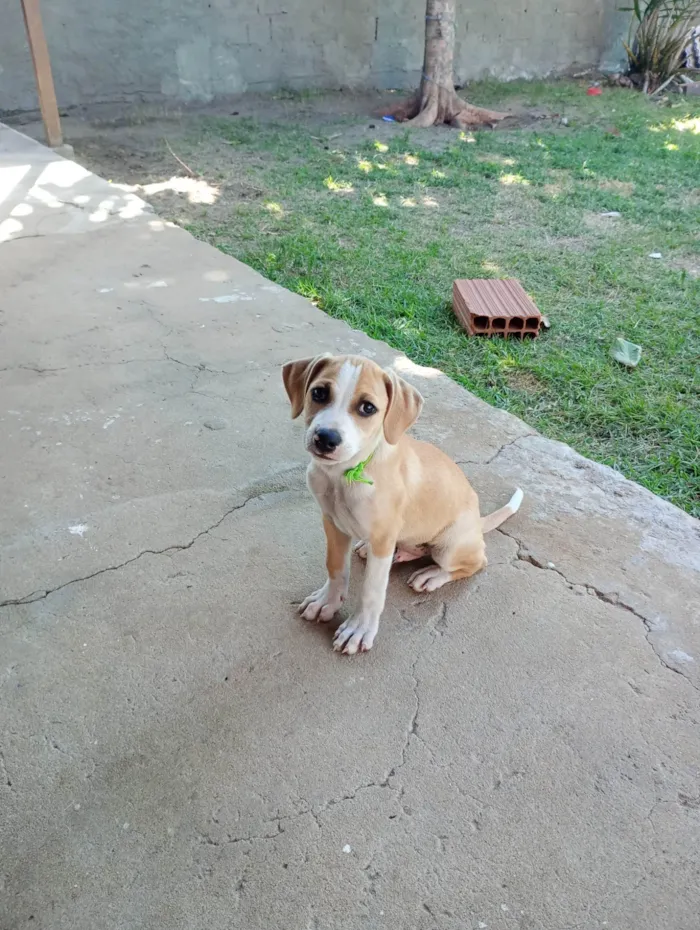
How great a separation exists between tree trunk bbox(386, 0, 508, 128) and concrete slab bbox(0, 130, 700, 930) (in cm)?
848

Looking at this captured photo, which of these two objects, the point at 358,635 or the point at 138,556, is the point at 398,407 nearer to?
the point at 358,635

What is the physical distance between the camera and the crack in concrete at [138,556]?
2707mm

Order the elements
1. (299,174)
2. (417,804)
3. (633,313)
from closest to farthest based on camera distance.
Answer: (417,804) → (633,313) → (299,174)

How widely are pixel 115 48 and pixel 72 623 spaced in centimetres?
1062

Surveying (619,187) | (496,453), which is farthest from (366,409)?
(619,187)

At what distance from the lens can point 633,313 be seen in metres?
5.50

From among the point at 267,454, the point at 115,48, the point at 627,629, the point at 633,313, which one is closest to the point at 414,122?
the point at 115,48

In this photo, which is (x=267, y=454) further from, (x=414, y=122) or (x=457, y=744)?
(x=414, y=122)

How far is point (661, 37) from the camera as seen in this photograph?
13.1 m

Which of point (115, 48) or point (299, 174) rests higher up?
point (115, 48)

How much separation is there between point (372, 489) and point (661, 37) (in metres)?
14.3

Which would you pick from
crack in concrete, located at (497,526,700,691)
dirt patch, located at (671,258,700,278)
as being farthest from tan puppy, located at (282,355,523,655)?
dirt patch, located at (671,258,700,278)

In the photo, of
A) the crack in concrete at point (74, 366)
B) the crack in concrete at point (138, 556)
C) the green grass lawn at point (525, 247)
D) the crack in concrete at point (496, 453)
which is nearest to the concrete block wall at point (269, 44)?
the green grass lawn at point (525, 247)

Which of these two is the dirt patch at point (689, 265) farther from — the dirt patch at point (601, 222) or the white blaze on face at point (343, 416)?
the white blaze on face at point (343, 416)
